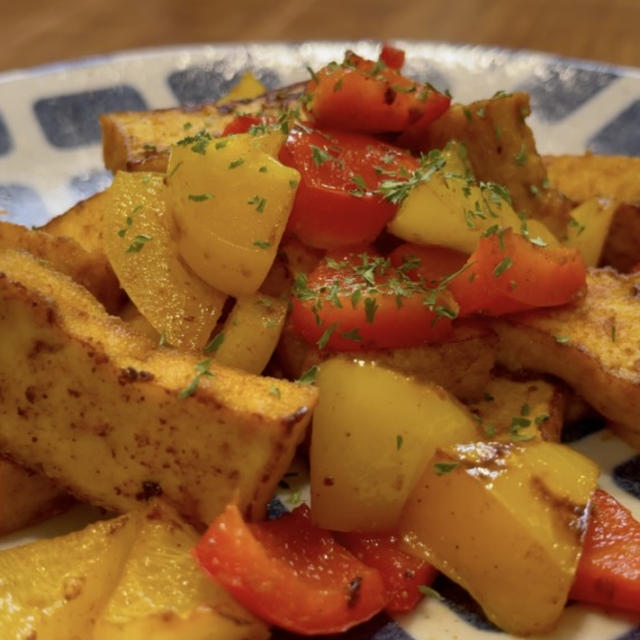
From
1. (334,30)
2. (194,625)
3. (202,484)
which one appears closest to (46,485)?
(202,484)

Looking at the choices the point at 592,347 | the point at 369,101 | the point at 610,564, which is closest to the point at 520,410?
the point at 592,347

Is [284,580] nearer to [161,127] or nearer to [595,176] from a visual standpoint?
[161,127]

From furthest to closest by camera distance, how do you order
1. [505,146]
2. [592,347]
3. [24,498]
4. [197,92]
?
[197,92] < [505,146] < [592,347] < [24,498]

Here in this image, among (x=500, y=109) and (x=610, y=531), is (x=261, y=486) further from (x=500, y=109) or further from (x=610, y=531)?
(x=500, y=109)

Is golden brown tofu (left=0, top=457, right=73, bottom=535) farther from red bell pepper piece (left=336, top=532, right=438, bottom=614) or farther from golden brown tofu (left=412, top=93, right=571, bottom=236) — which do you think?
golden brown tofu (left=412, top=93, right=571, bottom=236)

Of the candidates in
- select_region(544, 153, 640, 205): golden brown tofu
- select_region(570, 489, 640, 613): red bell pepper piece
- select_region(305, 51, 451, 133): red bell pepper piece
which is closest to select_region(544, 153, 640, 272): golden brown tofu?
select_region(544, 153, 640, 205): golden brown tofu

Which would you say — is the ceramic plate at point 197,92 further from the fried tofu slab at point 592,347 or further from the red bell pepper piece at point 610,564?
the red bell pepper piece at point 610,564
